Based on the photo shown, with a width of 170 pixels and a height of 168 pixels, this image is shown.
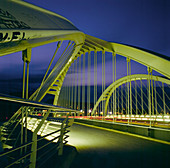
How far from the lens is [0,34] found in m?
1.78

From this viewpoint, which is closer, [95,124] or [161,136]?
[161,136]

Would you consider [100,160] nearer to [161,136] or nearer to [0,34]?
[0,34]

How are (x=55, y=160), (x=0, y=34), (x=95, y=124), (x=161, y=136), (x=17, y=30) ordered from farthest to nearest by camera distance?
1. (x=95, y=124)
2. (x=161, y=136)
3. (x=55, y=160)
4. (x=17, y=30)
5. (x=0, y=34)

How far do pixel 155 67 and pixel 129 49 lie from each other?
8.97 feet

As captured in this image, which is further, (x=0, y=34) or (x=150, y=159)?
(x=150, y=159)

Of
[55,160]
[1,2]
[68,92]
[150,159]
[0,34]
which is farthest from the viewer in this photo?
[68,92]

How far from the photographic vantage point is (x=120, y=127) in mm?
8938

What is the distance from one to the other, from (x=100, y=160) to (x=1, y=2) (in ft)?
12.1

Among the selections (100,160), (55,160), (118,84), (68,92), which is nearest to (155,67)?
(100,160)

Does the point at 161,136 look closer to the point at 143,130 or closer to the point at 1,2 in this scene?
the point at 143,130

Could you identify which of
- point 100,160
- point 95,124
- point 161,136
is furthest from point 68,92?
point 100,160

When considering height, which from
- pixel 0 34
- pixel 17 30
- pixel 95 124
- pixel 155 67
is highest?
pixel 155 67

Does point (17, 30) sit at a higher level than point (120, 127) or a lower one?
higher

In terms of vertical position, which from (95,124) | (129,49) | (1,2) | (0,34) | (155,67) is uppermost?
(129,49)
